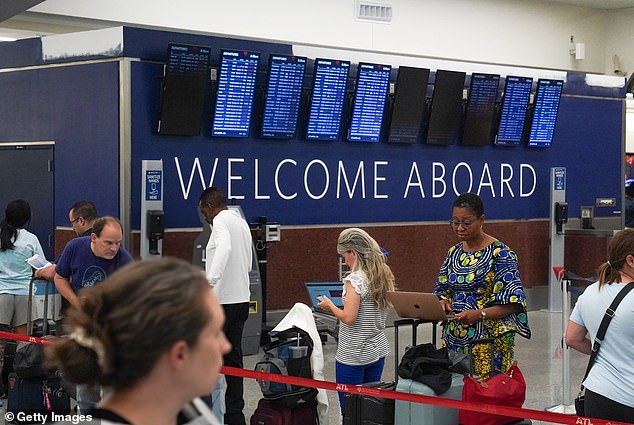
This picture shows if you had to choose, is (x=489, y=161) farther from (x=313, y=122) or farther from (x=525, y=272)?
(x=313, y=122)

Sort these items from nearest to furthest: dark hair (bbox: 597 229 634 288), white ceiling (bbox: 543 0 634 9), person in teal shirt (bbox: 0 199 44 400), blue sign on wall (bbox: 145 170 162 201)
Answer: dark hair (bbox: 597 229 634 288) → person in teal shirt (bbox: 0 199 44 400) → blue sign on wall (bbox: 145 170 162 201) → white ceiling (bbox: 543 0 634 9)

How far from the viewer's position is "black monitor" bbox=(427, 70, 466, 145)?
11.1m

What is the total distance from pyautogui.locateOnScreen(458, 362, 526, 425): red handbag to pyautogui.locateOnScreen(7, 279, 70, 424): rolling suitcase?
2804 millimetres

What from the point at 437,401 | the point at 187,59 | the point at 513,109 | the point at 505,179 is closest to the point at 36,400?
the point at 437,401

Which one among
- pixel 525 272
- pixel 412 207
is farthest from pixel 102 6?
pixel 525 272

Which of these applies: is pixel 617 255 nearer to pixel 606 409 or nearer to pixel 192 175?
pixel 606 409

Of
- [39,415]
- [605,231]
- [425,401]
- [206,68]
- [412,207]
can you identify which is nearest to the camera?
[425,401]

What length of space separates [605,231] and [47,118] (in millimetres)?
6617

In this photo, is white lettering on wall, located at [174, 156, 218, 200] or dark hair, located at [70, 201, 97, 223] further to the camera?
white lettering on wall, located at [174, 156, 218, 200]

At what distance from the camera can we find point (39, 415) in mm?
6602

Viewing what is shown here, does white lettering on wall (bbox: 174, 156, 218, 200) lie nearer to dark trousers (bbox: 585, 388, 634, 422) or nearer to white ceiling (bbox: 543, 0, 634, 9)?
dark trousers (bbox: 585, 388, 634, 422)

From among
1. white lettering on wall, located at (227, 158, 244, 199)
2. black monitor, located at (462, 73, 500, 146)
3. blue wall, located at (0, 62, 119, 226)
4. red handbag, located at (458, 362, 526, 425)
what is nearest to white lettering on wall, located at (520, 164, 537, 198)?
black monitor, located at (462, 73, 500, 146)

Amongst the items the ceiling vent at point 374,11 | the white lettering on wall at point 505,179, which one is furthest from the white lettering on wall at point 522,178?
the ceiling vent at point 374,11

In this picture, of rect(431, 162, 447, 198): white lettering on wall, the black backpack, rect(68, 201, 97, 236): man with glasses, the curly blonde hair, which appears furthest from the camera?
rect(431, 162, 447, 198): white lettering on wall
